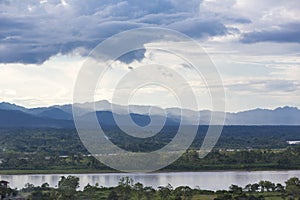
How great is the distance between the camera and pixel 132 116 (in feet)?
87.7

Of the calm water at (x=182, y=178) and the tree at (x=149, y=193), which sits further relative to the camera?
the calm water at (x=182, y=178)

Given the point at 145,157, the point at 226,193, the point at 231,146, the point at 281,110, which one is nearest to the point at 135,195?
the point at 226,193

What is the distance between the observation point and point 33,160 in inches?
1325

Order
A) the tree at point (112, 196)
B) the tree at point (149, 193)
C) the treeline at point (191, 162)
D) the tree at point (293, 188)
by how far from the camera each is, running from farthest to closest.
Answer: the treeline at point (191, 162) < the tree at point (293, 188) < the tree at point (112, 196) < the tree at point (149, 193)

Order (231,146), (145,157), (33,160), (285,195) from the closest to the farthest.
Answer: (285,195)
(145,157)
(33,160)
(231,146)

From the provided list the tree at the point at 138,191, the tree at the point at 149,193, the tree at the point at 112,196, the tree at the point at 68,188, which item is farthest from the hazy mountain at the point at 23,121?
the tree at the point at 112,196

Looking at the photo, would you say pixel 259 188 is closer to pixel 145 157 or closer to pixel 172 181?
pixel 172 181

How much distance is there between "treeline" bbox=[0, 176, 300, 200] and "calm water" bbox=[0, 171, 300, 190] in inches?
90.3

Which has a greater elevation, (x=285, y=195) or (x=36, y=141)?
(x=36, y=141)

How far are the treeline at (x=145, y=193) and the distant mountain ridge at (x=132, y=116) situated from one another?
90.0 inches

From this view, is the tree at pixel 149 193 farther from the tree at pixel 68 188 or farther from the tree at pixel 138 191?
the tree at pixel 68 188

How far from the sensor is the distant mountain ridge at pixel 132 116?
88.3 feet

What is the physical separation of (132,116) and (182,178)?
135 inches

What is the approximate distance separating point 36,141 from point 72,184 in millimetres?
26983
